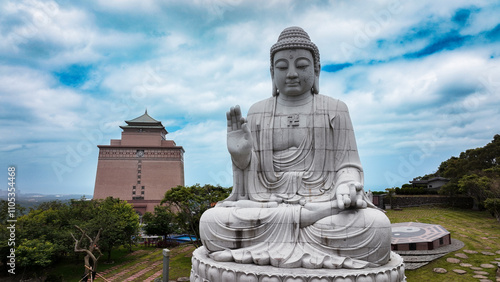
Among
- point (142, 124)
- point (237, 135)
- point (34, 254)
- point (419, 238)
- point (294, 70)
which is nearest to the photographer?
point (237, 135)

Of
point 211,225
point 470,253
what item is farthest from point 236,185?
point 470,253

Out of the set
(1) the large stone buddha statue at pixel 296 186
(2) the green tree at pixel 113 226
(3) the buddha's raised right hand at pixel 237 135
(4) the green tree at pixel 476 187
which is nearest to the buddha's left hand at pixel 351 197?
(1) the large stone buddha statue at pixel 296 186

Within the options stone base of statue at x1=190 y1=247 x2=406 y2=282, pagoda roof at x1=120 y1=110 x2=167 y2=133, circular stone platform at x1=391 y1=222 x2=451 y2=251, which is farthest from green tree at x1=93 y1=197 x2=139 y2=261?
pagoda roof at x1=120 y1=110 x2=167 y2=133

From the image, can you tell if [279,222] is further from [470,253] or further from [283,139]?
[470,253]

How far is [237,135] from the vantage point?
235 inches

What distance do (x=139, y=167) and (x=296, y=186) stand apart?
29771mm

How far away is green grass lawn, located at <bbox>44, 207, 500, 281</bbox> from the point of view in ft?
38.5

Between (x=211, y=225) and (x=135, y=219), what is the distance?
51.4 ft

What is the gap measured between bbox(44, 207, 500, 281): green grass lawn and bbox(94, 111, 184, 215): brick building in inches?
481

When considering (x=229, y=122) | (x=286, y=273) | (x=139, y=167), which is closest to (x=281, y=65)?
(x=229, y=122)

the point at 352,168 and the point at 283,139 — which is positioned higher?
the point at 283,139

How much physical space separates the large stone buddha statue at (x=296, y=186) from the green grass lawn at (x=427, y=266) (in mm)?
7357

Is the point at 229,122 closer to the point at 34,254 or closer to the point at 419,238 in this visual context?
the point at 34,254

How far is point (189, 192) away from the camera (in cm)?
1650
